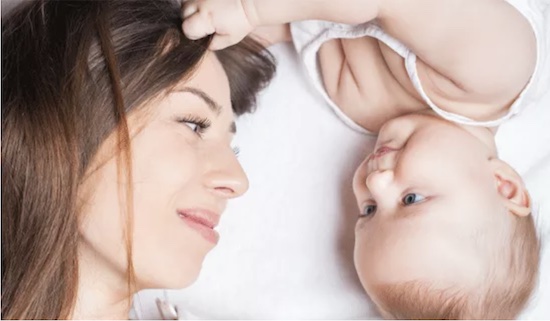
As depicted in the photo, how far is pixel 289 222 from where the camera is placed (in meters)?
1.33

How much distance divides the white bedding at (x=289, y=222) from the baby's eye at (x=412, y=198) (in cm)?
18

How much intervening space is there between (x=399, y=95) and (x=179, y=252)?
0.43 metres

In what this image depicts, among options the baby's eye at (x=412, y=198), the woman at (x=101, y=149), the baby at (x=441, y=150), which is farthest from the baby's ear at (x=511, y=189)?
the woman at (x=101, y=149)

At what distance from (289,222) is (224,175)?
0.79 feet

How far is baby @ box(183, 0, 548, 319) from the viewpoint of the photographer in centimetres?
108

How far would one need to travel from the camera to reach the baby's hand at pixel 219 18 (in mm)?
1076

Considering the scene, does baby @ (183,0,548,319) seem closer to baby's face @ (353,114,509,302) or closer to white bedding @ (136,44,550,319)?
baby's face @ (353,114,509,302)

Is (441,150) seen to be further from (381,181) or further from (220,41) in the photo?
(220,41)

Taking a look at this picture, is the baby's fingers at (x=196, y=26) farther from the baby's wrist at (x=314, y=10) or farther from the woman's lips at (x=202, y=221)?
the woman's lips at (x=202, y=221)

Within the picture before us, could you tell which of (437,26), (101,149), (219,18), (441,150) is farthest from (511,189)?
(101,149)

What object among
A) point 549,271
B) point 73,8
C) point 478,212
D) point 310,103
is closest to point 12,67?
point 73,8

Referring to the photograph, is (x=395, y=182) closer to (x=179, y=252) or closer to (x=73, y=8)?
(x=179, y=252)

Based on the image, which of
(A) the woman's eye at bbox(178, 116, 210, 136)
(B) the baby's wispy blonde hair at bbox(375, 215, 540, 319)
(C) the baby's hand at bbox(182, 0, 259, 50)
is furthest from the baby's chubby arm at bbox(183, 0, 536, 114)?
(B) the baby's wispy blonde hair at bbox(375, 215, 540, 319)

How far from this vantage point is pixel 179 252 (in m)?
1.10
